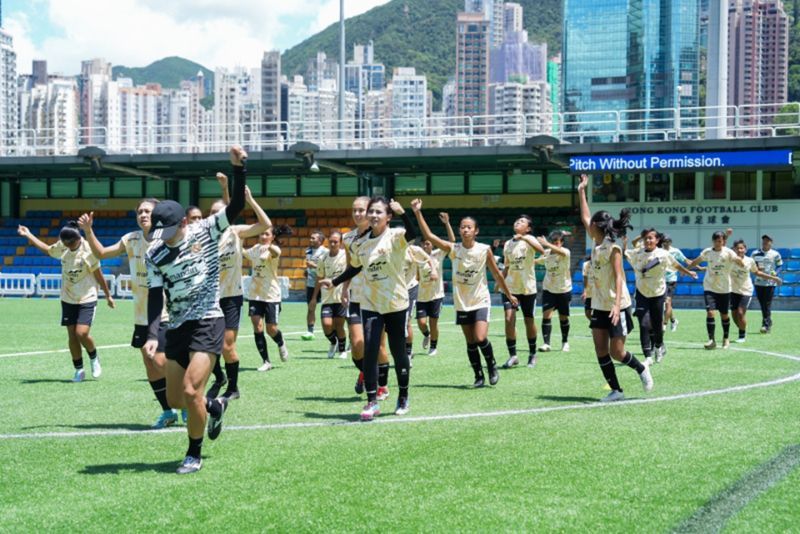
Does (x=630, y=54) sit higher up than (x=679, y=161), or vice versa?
(x=630, y=54)

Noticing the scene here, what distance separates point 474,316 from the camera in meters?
11.5

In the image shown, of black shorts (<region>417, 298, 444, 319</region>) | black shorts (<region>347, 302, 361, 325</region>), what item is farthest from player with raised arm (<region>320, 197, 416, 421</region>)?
black shorts (<region>417, 298, 444, 319</region>)

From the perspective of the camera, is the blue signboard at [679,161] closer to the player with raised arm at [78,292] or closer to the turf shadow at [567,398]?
the turf shadow at [567,398]

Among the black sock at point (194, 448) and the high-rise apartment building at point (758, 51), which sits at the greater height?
the high-rise apartment building at point (758, 51)

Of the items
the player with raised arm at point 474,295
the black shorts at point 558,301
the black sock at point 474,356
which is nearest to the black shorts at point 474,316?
the player with raised arm at point 474,295

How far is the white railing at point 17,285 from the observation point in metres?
36.6

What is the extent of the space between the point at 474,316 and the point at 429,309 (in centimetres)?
521

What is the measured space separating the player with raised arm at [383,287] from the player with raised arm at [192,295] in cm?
226

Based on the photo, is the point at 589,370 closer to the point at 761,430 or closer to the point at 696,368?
the point at 696,368

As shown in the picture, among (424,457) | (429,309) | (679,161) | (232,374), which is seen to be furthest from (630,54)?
(424,457)

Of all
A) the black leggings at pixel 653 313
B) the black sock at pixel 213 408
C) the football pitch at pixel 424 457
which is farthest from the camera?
the black leggings at pixel 653 313

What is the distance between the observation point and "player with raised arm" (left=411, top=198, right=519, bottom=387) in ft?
37.4

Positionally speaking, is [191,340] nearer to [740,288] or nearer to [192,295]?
[192,295]

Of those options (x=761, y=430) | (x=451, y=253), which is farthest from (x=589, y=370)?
(x=761, y=430)
